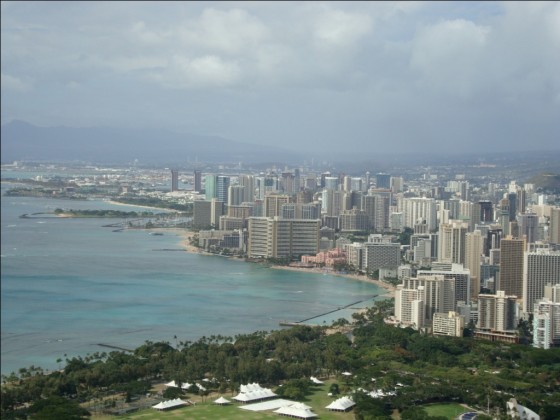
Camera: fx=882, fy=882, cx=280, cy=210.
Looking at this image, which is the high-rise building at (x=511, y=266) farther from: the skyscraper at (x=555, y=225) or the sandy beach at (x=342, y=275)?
the sandy beach at (x=342, y=275)

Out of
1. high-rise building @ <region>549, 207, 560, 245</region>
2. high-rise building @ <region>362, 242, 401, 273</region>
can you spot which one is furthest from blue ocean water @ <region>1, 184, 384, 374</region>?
high-rise building @ <region>549, 207, 560, 245</region>

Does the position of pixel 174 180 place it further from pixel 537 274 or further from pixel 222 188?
pixel 537 274

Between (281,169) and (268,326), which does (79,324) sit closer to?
(268,326)

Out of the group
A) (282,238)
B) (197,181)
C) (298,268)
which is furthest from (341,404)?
(197,181)

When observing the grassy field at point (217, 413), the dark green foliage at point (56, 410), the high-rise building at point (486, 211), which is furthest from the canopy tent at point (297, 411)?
the high-rise building at point (486, 211)

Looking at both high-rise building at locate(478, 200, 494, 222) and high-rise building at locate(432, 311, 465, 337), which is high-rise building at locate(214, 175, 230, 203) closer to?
high-rise building at locate(478, 200, 494, 222)

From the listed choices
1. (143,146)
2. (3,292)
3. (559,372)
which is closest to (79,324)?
(3,292)
